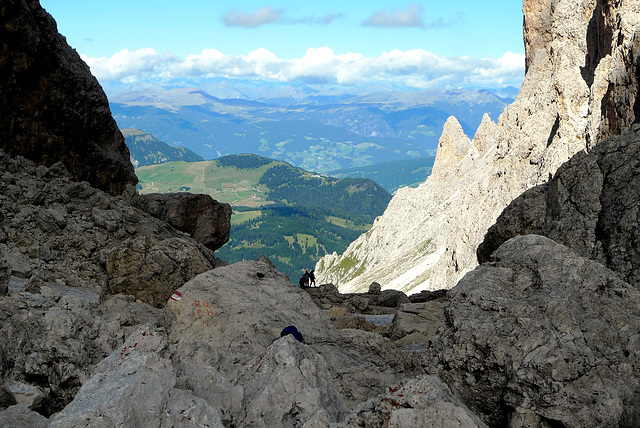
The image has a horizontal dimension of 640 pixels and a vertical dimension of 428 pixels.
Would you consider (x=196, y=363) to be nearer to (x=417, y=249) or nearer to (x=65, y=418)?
(x=65, y=418)

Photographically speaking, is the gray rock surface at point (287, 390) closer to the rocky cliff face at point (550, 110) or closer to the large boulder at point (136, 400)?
the large boulder at point (136, 400)

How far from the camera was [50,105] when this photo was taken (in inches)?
1271

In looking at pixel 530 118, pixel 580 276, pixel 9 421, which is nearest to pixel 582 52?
pixel 530 118

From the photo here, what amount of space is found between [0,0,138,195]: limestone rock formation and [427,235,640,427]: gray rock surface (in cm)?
2910

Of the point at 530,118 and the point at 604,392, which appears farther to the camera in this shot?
the point at 530,118

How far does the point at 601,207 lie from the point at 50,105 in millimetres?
31423

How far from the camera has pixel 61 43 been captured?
113 feet

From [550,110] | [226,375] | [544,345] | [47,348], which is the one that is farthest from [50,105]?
[550,110]

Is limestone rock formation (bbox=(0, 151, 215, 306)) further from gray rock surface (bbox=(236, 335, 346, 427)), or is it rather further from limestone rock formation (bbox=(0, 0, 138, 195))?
gray rock surface (bbox=(236, 335, 346, 427))

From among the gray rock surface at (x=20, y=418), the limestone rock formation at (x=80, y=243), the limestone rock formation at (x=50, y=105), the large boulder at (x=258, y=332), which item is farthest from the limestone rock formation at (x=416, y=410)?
the limestone rock formation at (x=50, y=105)

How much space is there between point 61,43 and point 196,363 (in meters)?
31.9

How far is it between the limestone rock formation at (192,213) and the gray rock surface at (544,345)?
87.8 feet

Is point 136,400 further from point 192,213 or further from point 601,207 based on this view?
point 192,213

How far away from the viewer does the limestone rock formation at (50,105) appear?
1168 inches
